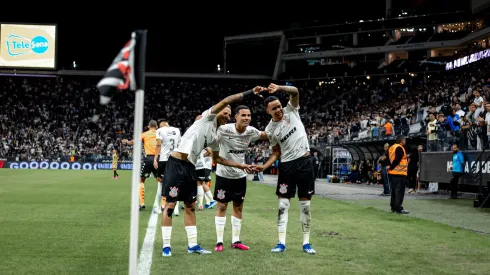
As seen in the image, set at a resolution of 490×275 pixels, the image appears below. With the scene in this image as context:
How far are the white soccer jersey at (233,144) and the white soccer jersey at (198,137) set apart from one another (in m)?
0.46

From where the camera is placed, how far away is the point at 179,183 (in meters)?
8.05

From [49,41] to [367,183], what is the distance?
30.7 metres

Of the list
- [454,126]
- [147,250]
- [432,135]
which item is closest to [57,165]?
[432,135]

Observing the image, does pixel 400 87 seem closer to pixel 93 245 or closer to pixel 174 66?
pixel 174 66

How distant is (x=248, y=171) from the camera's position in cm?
830

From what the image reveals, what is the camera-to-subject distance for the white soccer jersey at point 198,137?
8.11 meters

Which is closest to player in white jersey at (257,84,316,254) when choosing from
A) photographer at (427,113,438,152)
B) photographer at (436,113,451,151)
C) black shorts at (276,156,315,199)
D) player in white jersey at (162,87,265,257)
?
black shorts at (276,156,315,199)

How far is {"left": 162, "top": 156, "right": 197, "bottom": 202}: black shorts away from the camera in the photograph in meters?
8.03

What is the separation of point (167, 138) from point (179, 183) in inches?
218

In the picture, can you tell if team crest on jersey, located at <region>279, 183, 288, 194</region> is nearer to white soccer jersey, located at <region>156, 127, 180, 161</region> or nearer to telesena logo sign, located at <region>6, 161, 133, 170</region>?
white soccer jersey, located at <region>156, 127, 180, 161</region>

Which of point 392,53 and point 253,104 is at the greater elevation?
point 392,53

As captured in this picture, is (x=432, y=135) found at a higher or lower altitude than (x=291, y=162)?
higher

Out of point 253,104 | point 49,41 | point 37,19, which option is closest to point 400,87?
point 253,104

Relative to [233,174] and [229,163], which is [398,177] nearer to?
[233,174]
